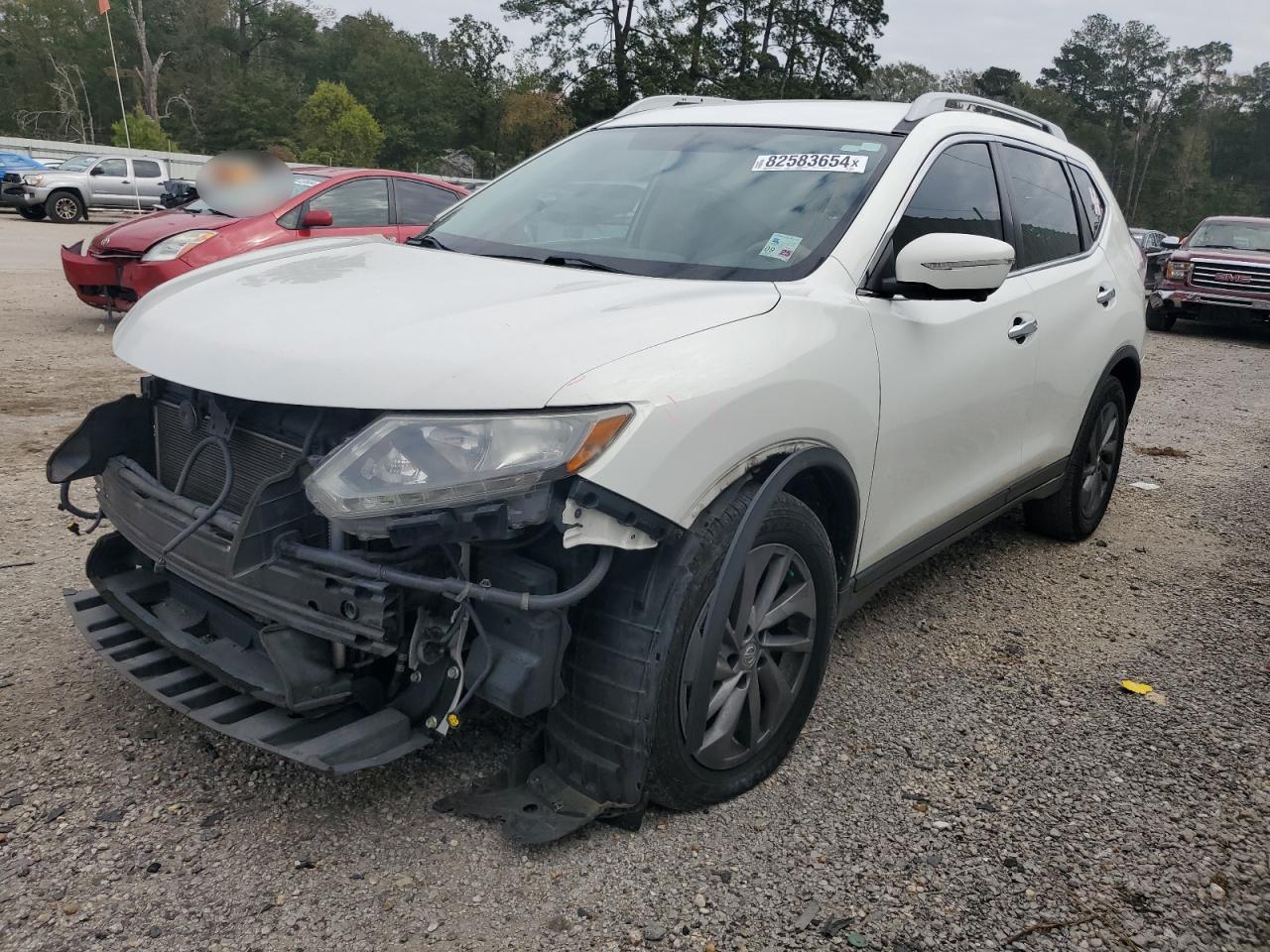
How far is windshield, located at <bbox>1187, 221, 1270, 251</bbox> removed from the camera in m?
15.1

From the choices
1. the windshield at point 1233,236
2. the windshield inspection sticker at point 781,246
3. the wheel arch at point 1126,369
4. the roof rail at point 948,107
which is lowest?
the windshield at point 1233,236

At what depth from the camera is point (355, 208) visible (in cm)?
906

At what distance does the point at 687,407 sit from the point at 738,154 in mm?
1416

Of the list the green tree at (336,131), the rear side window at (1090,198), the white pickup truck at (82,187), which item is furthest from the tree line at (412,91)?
the rear side window at (1090,198)

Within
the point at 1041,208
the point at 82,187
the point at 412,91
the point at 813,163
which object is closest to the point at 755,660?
the point at 813,163

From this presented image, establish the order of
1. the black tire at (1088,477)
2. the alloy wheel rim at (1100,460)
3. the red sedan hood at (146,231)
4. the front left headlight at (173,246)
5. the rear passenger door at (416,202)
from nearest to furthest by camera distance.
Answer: the black tire at (1088,477) → the alloy wheel rim at (1100,460) → the front left headlight at (173,246) → the red sedan hood at (146,231) → the rear passenger door at (416,202)

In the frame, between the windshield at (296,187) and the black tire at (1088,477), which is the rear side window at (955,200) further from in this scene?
the windshield at (296,187)

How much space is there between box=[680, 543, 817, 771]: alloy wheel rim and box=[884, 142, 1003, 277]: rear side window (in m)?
1.00

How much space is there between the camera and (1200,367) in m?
12.1

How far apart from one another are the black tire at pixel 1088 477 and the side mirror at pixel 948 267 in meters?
1.88

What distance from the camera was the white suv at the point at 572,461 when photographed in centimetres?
214

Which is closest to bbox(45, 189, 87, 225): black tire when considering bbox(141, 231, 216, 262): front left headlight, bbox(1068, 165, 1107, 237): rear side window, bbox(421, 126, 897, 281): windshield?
bbox(141, 231, 216, 262): front left headlight

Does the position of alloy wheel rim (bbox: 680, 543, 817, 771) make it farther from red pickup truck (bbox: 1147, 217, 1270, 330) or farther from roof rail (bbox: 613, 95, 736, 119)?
red pickup truck (bbox: 1147, 217, 1270, 330)

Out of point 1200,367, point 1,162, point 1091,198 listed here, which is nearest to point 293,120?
point 1,162
